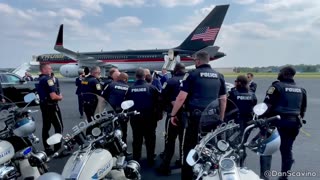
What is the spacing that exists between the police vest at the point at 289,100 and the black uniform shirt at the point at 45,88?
387 centimetres

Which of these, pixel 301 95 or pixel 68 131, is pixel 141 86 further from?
pixel 68 131

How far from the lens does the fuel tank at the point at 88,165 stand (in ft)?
9.86

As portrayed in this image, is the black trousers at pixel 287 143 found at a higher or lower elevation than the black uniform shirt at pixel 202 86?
lower

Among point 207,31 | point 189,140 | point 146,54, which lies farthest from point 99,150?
point 146,54

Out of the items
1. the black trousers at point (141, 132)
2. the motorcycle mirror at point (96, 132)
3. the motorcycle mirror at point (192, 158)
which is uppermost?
the motorcycle mirror at point (96, 132)

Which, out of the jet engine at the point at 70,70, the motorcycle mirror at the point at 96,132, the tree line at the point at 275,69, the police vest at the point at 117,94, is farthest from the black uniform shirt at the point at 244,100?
the tree line at the point at 275,69

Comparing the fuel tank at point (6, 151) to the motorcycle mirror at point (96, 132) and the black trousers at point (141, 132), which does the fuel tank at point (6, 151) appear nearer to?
the motorcycle mirror at point (96, 132)

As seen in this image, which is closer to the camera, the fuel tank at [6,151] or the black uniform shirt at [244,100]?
the fuel tank at [6,151]

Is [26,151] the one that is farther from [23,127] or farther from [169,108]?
[169,108]

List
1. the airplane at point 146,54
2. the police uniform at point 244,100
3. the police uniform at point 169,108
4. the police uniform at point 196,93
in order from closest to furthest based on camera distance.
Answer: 1. the police uniform at point 196,93
2. the police uniform at point 244,100
3. the police uniform at point 169,108
4. the airplane at point 146,54

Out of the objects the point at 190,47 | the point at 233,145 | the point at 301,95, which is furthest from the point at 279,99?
the point at 190,47

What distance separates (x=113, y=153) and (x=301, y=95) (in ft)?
8.97

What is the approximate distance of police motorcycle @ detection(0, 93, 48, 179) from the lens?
3.54 m

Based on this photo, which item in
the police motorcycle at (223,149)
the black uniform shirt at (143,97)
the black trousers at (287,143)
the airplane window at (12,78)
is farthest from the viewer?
the airplane window at (12,78)
